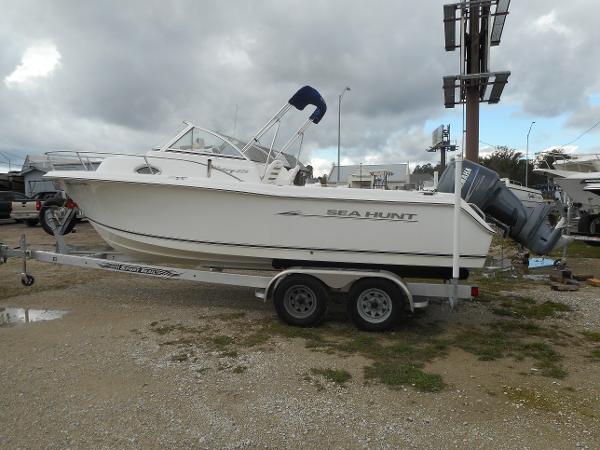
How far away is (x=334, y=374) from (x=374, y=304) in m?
1.44

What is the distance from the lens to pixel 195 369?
4.21 meters

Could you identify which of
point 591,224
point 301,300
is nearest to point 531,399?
point 301,300

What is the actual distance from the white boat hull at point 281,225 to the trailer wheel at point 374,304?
0.96 feet

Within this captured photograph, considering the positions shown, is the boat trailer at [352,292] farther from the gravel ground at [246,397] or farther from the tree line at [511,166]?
the tree line at [511,166]

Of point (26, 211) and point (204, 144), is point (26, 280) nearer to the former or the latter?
point (204, 144)

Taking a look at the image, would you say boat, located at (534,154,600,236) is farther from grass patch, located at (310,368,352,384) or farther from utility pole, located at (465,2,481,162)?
grass patch, located at (310,368,352,384)

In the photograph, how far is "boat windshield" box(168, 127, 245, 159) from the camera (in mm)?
6496

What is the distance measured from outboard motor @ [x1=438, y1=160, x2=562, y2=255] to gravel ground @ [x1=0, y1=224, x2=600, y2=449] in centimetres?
111

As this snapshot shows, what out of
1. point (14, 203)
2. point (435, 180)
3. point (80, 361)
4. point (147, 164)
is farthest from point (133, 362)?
point (14, 203)

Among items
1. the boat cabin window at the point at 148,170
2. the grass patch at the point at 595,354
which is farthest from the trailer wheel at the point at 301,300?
the grass patch at the point at 595,354

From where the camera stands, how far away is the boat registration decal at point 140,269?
19.2 ft

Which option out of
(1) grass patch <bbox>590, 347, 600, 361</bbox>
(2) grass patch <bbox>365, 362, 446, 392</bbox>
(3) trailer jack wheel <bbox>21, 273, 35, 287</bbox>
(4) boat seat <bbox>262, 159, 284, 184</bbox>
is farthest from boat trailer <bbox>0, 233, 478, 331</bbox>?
(3) trailer jack wheel <bbox>21, 273, 35, 287</bbox>

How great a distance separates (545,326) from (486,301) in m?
1.27

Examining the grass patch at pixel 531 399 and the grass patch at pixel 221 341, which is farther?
the grass patch at pixel 221 341
